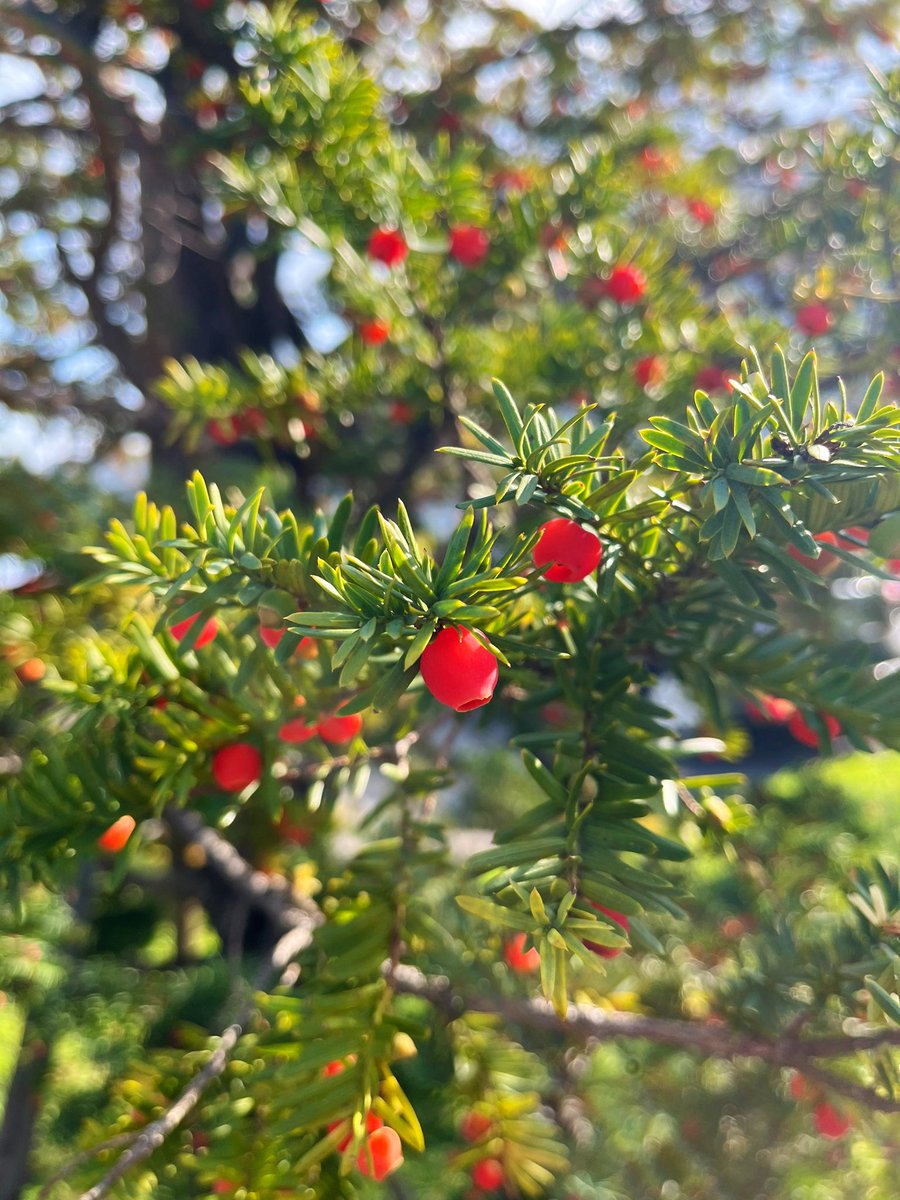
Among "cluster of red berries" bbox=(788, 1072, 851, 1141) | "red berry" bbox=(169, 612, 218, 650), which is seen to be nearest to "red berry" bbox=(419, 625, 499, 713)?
"red berry" bbox=(169, 612, 218, 650)

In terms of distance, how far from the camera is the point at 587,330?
1129 millimetres

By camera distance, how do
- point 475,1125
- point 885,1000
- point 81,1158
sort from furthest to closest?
point 475,1125
point 81,1158
point 885,1000

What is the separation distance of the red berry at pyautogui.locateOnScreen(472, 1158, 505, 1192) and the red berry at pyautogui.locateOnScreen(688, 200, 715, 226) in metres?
1.97

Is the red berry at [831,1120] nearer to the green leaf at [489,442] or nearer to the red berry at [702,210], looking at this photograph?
the green leaf at [489,442]

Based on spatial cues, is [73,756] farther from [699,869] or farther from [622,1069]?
[699,869]

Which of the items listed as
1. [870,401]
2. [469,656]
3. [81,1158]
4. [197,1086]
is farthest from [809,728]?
[81,1158]

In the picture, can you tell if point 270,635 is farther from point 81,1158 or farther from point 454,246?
point 454,246

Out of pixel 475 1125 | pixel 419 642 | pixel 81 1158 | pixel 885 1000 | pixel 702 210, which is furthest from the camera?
pixel 702 210

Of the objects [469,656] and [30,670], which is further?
[30,670]

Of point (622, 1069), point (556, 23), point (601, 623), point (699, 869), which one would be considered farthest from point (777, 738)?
point (601, 623)

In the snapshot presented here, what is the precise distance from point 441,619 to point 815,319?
1064 millimetres

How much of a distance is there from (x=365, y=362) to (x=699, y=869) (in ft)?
4.86

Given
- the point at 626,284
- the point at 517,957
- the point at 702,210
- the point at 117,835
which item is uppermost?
the point at 626,284

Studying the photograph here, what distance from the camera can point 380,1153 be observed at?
2.37ft
